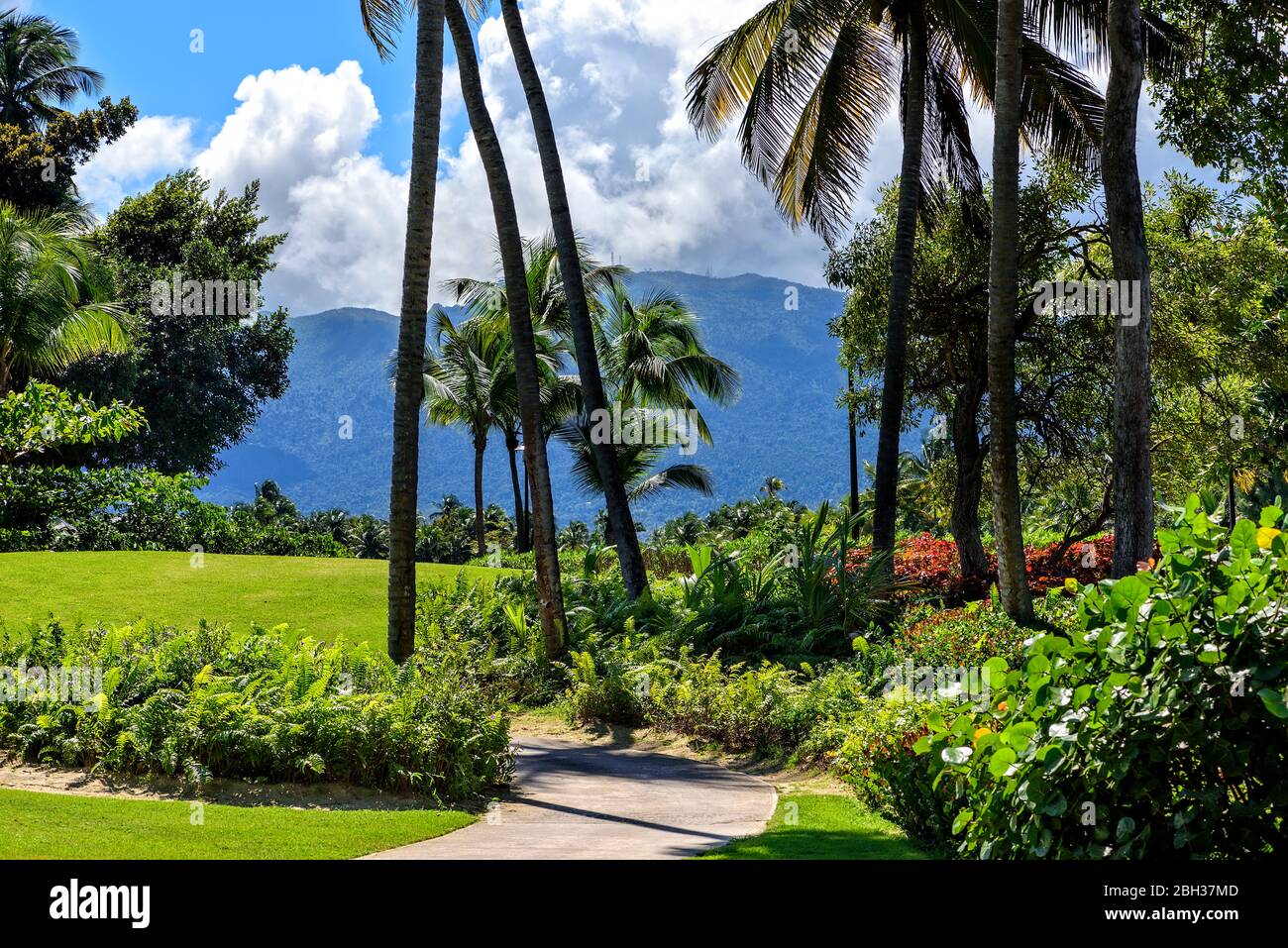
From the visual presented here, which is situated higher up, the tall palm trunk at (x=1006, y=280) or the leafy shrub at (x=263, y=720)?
the tall palm trunk at (x=1006, y=280)

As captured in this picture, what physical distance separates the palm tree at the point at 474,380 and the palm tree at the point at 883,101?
1678 cm

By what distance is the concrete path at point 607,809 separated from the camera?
666 centimetres

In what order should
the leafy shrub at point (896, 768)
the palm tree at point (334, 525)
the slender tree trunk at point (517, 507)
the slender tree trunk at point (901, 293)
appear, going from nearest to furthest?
the leafy shrub at point (896, 768) → the slender tree trunk at point (901, 293) → the slender tree trunk at point (517, 507) → the palm tree at point (334, 525)

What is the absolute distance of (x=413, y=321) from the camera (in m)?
11.1

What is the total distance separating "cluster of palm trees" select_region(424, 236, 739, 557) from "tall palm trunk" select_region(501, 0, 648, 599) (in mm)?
14493

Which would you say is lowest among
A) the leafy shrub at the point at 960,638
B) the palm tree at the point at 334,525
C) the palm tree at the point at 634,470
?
the leafy shrub at the point at 960,638

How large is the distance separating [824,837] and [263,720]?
13.6ft

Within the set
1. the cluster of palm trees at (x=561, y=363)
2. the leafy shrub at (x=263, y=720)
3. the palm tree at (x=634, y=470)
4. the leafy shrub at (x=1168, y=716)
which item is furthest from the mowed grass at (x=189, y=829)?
the palm tree at (x=634, y=470)

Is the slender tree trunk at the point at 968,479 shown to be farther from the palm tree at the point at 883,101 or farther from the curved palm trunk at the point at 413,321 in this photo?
the curved palm trunk at the point at 413,321

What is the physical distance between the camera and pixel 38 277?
2109 centimetres

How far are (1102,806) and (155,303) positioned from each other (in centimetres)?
3503

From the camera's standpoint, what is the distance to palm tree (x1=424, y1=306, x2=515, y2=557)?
3322cm
